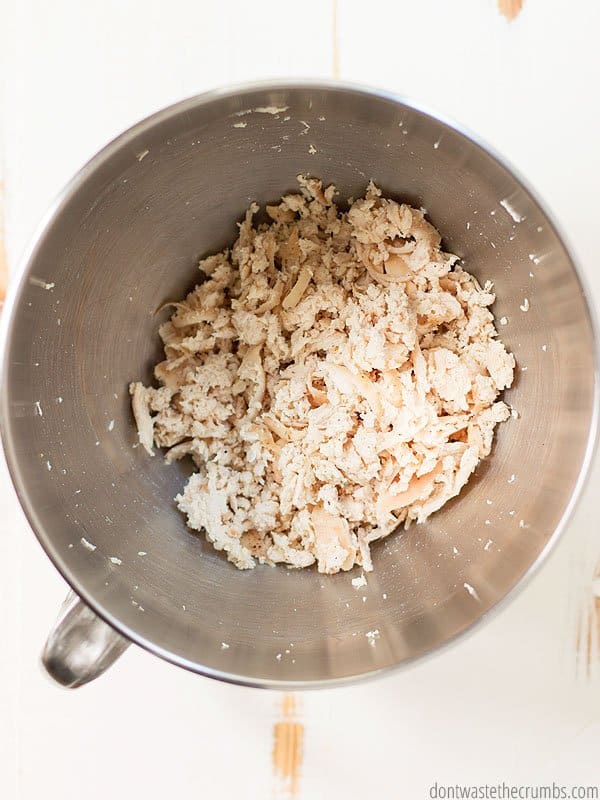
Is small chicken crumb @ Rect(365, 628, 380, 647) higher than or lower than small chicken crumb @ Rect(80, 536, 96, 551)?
lower

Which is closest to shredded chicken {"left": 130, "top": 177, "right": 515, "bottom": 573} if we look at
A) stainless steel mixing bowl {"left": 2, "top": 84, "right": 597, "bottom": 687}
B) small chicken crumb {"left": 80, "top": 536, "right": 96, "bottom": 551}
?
stainless steel mixing bowl {"left": 2, "top": 84, "right": 597, "bottom": 687}

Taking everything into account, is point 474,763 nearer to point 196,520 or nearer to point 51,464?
point 196,520

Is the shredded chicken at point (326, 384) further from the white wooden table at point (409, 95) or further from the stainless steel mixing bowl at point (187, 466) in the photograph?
the white wooden table at point (409, 95)

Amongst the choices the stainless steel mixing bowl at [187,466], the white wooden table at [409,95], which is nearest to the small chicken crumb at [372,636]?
the stainless steel mixing bowl at [187,466]

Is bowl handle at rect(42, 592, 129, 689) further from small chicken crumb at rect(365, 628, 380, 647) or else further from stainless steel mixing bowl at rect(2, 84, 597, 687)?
small chicken crumb at rect(365, 628, 380, 647)

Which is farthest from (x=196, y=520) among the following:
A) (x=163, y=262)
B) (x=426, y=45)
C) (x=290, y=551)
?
(x=426, y=45)

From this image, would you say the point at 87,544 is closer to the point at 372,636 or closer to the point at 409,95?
the point at 372,636
